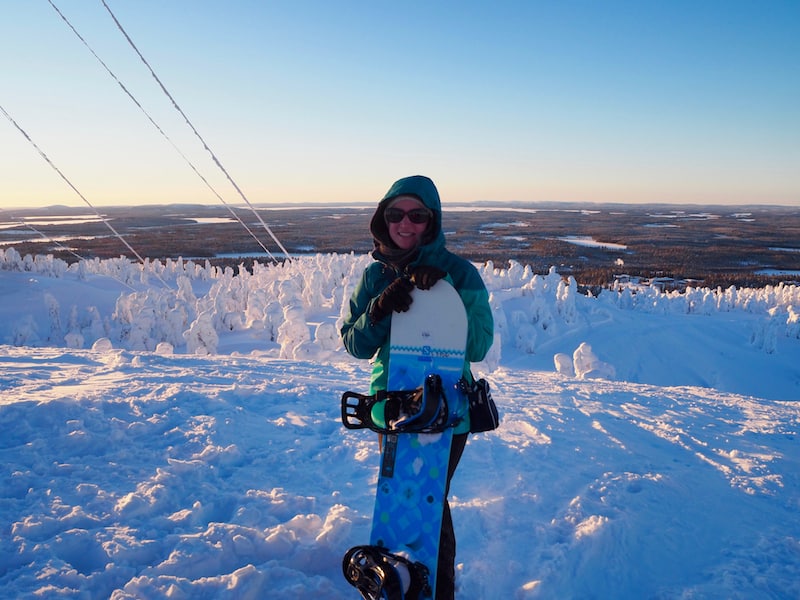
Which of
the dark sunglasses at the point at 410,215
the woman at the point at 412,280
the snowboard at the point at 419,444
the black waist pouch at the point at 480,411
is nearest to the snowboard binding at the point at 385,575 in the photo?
the snowboard at the point at 419,444

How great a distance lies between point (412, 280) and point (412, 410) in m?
0.52

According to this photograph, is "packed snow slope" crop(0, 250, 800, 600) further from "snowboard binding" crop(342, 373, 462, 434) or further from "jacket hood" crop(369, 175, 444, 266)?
"jacket hood" crop(369, 175, 444, 266)

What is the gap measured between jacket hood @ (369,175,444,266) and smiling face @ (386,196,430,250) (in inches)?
0.8

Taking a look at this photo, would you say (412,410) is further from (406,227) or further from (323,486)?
(323,486)

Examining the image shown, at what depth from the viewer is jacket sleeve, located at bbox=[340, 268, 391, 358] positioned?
6.57ft

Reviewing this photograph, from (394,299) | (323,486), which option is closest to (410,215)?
(394,299)

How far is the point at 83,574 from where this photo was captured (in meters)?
2.05

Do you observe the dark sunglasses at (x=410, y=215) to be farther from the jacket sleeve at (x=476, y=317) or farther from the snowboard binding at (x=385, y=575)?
the snowboard binding at (x=385, y=575)

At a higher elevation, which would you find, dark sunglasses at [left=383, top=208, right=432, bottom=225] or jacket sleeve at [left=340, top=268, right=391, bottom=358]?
dark sunglasses at [left=383, top=208, right=432, bottom=225]

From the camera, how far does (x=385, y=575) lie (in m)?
1.75

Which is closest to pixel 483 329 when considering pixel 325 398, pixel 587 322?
pixel 325 398

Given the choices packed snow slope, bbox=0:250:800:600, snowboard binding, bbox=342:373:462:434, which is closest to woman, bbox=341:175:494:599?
snowboard binding, bbox=342:373:462:434

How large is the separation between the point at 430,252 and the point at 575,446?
103 inches

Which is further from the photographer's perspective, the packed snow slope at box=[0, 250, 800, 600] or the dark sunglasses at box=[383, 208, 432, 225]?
the packed snow slope at box=[0, 250, 800, 600]
